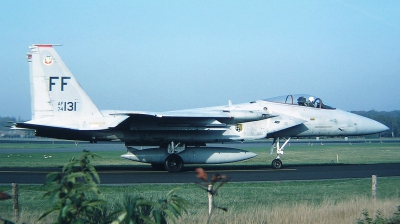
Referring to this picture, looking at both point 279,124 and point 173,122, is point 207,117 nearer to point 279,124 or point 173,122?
point 173,122

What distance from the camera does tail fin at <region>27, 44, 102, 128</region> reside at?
18.8m

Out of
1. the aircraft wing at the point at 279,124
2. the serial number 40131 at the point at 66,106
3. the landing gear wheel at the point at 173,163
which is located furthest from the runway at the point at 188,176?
the serial number 40131 at the point at 66,106

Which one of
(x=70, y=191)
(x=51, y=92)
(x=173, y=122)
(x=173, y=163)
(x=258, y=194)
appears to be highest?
(x=51, y=92)

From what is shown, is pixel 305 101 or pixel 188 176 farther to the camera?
pixel 305 101

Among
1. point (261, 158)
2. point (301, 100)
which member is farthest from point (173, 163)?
point (261, 158)

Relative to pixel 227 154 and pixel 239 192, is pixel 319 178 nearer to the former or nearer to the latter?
pixel 227 154

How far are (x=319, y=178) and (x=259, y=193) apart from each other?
206 inches

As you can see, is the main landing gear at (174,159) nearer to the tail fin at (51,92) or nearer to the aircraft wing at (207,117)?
the aircraft wing at (207,117)

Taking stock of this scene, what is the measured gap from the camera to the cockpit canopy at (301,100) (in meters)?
21.3

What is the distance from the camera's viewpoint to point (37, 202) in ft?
37.3

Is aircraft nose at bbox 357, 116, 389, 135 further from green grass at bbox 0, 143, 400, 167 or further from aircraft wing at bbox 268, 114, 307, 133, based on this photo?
green grass at bbox 0, 143, 400, 167

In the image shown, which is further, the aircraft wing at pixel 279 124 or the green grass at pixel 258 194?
the aircraft wing at pixel 279 124

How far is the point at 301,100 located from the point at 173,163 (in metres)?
6.43

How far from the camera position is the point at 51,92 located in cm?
1889
